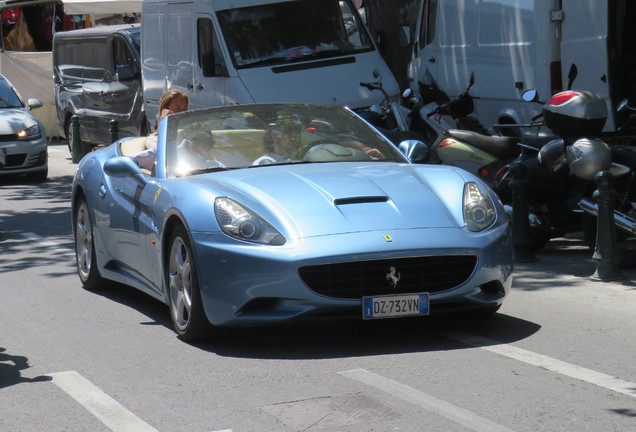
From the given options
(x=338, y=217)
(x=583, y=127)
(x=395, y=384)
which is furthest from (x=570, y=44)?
(x=395, y=384)

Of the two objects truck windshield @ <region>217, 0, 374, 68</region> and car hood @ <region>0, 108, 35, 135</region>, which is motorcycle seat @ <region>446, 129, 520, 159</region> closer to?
truck windshield @ <region>217, 0, 374, 68</region>

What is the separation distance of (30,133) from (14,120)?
0.36 meters

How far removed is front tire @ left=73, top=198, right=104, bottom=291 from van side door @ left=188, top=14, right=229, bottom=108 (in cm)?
674

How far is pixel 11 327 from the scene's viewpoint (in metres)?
8.83

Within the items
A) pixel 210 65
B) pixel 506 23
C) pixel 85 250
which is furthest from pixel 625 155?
pixel 210 65

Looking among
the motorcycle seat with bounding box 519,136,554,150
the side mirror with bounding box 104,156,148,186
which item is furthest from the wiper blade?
the motorcycle seat with bounding box 519,136,554,150

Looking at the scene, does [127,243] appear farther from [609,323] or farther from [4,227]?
[4,227]

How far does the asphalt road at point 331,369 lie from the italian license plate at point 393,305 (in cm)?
21

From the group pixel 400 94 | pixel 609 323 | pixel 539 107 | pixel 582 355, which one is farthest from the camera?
pixel 400 94

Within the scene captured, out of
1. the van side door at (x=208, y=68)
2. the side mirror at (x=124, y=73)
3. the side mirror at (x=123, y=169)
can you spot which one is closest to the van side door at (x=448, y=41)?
the van side door at (x=208, y=68)

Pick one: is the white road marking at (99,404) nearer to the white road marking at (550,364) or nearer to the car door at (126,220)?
the car door at (126,220)

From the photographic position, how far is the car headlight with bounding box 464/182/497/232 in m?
7.88

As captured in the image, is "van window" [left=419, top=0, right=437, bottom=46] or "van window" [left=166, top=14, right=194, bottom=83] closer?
"van window" [left=419, top=0, right=437, bottom=46]

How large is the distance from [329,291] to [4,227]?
8.14 meters
